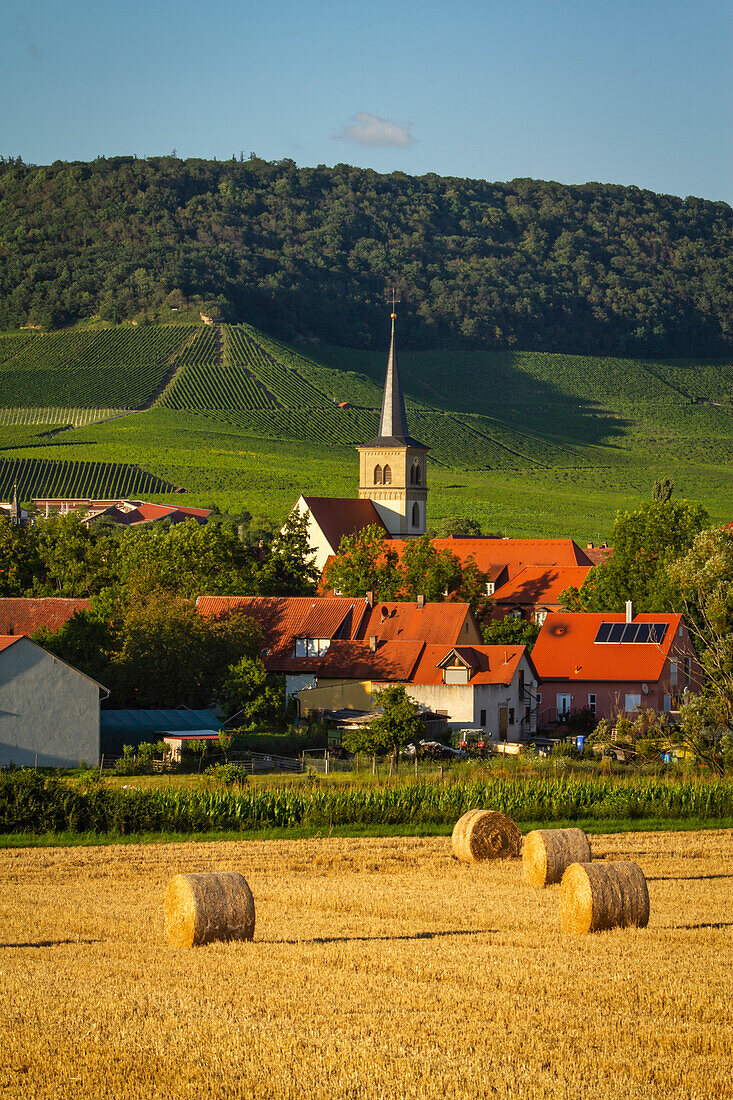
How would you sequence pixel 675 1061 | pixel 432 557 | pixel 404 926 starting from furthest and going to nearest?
pixel 432 557 → pixel 404 926 → pixel 675 1061

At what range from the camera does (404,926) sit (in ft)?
56.3

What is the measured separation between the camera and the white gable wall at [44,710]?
119 feet

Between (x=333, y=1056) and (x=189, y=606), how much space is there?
38.8 m

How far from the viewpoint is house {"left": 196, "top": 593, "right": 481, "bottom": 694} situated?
4878cm

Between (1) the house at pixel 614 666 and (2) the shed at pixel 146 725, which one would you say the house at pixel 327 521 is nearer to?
(1) the house at pixel 614 666

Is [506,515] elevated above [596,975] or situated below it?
above

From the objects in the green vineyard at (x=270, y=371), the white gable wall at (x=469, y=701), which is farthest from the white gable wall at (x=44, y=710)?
the green vineyard at (x=270, y=371)

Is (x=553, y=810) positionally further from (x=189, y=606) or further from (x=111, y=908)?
(x=189, y=606)

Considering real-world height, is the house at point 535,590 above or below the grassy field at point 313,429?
below

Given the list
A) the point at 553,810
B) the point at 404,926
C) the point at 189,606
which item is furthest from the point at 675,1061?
the point at 189,606

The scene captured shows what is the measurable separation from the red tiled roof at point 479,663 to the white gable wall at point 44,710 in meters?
12.0

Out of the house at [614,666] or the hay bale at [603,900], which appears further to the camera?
the house at [614,666]

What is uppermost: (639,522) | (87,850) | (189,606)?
(639,522)

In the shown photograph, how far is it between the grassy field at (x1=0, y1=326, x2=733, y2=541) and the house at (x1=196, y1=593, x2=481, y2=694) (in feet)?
188
